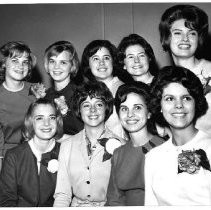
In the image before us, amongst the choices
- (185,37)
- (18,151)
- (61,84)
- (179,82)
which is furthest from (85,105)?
(185,37)

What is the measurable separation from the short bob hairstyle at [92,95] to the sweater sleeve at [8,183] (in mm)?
471

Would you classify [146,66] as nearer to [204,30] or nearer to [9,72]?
[204,30]

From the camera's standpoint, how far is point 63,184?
5.91 feet

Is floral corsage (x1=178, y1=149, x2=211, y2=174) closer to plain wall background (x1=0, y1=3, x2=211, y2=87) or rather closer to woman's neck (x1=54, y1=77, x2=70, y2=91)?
woman's neck (x1=54, y1=77, x2=70, y2=91)

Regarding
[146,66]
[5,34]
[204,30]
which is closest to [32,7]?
[5,34]

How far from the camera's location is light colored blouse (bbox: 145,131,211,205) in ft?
4.66

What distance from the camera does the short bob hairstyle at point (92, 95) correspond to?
6.19ft

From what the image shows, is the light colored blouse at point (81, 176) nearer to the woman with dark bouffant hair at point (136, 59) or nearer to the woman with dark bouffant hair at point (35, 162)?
the woman with dark bouffant hair at point (35, 162)

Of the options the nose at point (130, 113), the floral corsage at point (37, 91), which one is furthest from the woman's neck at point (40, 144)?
the nose at point (130, 113)

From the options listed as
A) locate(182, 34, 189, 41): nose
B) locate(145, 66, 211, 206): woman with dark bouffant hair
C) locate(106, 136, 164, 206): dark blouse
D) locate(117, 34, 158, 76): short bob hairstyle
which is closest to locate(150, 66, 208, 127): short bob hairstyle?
locate(145, 66, 211, 206): woman with dark bouffant hair

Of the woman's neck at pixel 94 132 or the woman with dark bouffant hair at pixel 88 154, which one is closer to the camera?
the woman with dark bouffant hair at pixel 88 154

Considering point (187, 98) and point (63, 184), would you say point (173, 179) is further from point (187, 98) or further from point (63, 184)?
point (63, 184)

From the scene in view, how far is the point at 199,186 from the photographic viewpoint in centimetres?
141

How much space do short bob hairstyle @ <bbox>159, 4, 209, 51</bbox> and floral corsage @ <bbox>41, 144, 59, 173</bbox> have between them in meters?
0.93
